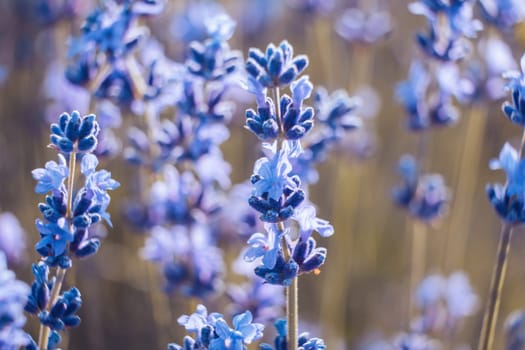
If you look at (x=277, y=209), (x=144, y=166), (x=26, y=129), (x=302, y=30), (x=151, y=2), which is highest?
(x=302, y=30)

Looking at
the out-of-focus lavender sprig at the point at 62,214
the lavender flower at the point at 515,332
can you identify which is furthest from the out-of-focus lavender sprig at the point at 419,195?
the out-of-focus lavender sprig at the point at 62,214

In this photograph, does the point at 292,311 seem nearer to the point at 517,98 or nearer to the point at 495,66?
the point at 517,98

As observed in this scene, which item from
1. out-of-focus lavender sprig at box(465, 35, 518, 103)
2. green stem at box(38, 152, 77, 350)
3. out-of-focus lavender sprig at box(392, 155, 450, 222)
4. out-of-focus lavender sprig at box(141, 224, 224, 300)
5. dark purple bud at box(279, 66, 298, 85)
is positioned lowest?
green stem at box(38, 152, 77, 350)

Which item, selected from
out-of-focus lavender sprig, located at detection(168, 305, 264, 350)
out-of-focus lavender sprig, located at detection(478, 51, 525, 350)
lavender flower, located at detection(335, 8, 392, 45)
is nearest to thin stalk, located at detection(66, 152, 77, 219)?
Answer: out-of-focus lavender sprig, located at detection(168, 305, 264, 350)

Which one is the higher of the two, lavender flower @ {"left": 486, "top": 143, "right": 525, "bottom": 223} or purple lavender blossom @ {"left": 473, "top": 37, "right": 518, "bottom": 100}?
purple lavender blossom @ {"left": 473, "top": 37, "right": 518, "bottom": 100}

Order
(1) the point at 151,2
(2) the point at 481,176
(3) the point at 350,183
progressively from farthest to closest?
(2) the point at 481,176, (3) the point at 350,183, (1) the point at 151,2

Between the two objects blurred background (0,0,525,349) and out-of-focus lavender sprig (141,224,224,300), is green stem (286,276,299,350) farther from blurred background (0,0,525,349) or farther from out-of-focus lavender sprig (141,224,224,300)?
blurred background (0,0,525,349)

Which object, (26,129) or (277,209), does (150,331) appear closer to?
(26,129)

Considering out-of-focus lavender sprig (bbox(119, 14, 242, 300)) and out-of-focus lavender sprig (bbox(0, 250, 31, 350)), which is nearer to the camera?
out-of-focus lavender sprig (bbox(0, 250, 31, 350))

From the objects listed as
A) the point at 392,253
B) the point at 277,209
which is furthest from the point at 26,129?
the point at 277,209
